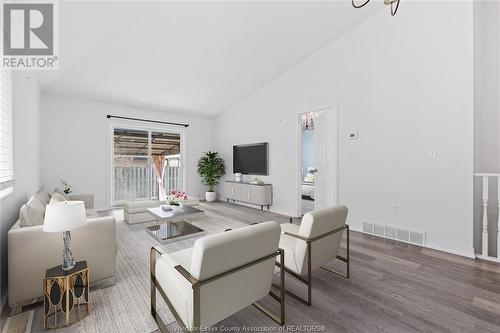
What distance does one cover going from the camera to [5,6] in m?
2.20

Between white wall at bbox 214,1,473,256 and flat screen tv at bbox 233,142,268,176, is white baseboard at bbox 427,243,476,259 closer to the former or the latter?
white wall at bbox 214,1,473,256

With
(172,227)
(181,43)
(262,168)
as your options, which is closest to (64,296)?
(172,227)

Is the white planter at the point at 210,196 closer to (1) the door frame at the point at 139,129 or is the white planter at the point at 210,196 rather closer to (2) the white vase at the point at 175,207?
(1) the door frame at the point at 139,129

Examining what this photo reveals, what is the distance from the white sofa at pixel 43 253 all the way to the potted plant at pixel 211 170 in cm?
466

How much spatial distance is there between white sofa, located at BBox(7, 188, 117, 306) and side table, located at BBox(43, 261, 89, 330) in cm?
18

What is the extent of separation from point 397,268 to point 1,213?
13.0 ft

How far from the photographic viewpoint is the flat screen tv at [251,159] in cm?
575

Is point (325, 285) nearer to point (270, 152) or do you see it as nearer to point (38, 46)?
point (270, 152)

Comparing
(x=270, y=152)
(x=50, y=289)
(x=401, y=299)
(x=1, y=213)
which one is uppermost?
(x=270, y=152)

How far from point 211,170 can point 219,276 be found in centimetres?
568

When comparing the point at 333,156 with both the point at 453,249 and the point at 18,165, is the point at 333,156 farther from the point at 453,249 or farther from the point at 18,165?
the point at 18,165

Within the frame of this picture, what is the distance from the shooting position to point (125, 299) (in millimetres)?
2008

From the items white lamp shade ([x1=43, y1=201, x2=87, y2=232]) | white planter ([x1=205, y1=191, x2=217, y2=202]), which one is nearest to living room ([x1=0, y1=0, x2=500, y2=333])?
white lamp shade ([x1=43, y1=201, x2=87, y2=232])

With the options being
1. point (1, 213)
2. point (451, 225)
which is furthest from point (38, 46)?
point (451, 225)
